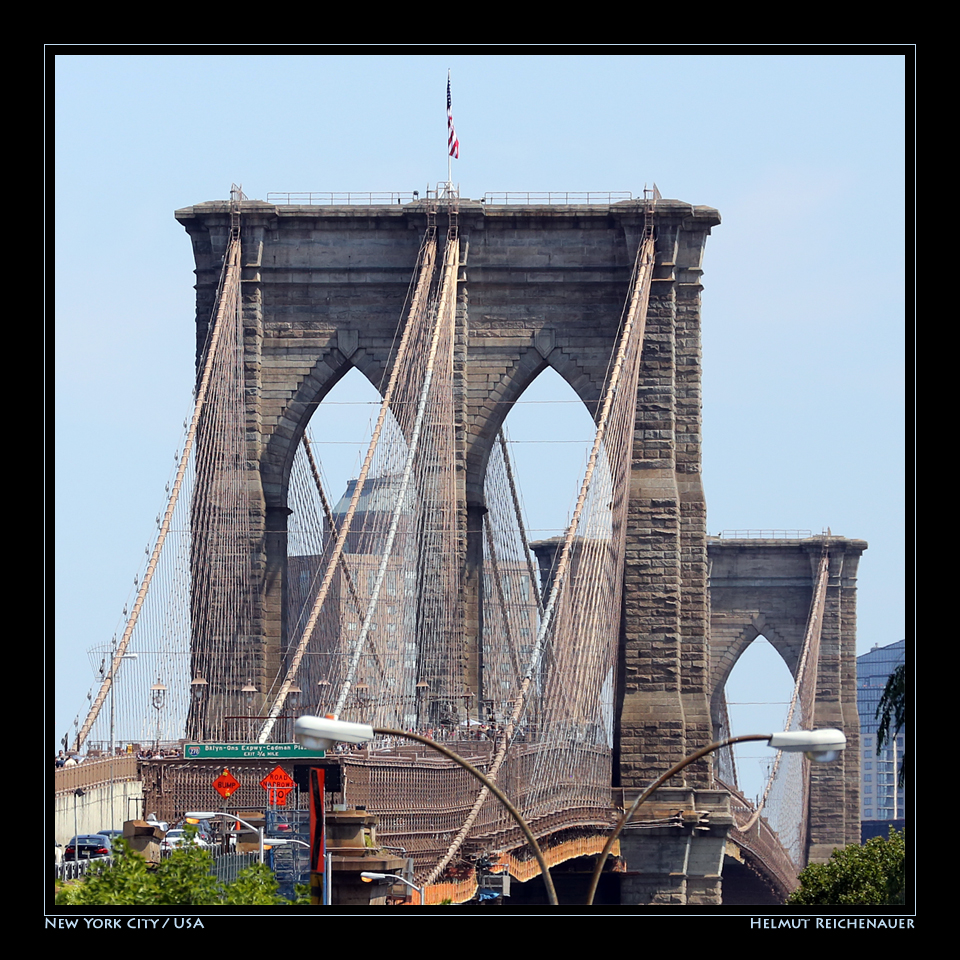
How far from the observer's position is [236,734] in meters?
59.8

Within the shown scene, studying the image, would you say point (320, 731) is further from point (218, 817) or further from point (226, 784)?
point (218, 817)

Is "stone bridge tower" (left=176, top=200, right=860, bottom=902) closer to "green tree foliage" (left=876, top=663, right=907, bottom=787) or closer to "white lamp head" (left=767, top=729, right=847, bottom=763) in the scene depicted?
"green tree foliage" (left=876, top=663, right=907, bottom=787)

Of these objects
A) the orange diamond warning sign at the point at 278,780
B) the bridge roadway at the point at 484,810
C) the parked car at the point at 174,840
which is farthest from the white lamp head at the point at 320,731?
the bridge roadway at the point at 484,810

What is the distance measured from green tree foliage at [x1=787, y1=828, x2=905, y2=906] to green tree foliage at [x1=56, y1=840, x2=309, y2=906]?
66.4ft

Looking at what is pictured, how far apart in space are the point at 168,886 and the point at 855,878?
31.2 metres

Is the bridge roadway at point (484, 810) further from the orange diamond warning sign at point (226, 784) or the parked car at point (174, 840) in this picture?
the parked car at point (174, 840)

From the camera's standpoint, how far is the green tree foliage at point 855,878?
182 ft

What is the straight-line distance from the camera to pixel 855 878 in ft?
199

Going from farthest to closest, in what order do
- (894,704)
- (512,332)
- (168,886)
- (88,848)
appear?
(512,332)
(88,848)
(894,704)
(168,886)

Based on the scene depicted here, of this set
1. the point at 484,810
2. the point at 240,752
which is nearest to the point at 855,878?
the point at 484,810
